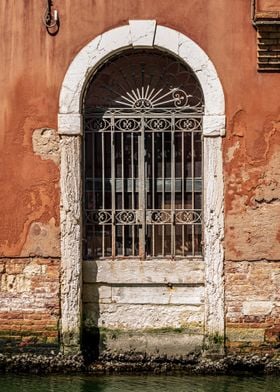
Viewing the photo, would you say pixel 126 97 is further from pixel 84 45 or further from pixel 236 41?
pixel 236 41

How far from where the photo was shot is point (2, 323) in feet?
28.2

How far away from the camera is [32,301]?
859 cm

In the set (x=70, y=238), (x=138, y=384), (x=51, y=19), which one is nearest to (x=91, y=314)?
(x=70, y=238)

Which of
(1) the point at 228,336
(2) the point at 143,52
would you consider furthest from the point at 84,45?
(1) the point at 228,336

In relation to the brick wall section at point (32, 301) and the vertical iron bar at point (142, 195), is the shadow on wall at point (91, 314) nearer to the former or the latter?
the brick wall section at point (32, 301)

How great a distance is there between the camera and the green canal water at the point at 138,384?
25.8 ft

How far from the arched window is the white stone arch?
251mm

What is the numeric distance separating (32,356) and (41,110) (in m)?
2.43

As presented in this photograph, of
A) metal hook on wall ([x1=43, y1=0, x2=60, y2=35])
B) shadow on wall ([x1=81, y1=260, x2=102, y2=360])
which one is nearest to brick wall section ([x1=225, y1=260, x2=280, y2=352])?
shadow on wall ([x1=81, y1=260, x2=102, y2=360])

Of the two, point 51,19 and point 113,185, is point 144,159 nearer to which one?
point 113,185

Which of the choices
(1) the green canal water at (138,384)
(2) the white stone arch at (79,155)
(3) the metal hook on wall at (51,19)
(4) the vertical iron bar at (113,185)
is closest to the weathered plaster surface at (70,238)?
(2) the white stone arch at (79,155)

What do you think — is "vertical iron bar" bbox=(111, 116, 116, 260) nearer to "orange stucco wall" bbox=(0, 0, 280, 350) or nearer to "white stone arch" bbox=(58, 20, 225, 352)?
"white stone arch" bbox=(58, 20, 225, 352)

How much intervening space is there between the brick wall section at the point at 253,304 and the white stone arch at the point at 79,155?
0.40 ft

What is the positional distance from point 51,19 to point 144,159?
65.9 inches
